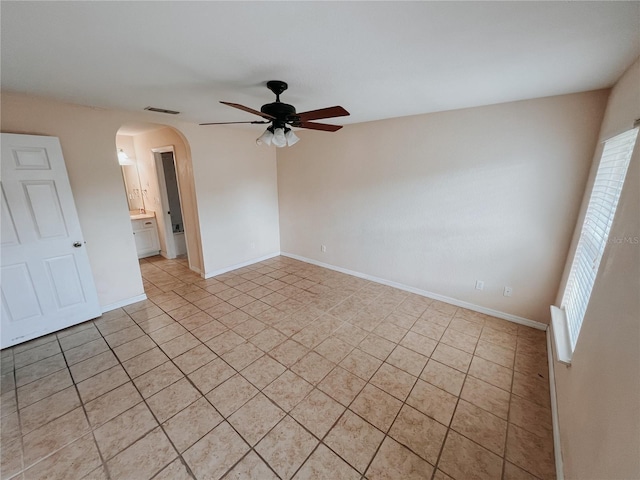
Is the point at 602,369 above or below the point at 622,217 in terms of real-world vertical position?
below

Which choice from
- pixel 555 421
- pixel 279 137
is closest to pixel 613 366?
pixel 555 421

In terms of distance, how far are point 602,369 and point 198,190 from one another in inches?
170

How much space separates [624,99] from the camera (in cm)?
169

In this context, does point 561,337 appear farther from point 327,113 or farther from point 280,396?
point 327,113

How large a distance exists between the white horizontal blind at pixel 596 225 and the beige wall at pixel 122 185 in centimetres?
427

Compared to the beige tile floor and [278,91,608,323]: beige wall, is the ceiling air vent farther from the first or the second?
the beige tile floor

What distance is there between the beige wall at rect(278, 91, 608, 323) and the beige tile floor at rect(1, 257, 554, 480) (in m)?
0.60

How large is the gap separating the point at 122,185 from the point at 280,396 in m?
3.02

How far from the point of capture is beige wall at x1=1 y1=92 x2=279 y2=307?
2578 millimetres

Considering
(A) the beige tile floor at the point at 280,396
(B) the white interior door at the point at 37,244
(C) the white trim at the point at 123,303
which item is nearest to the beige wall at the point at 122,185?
(C) the white trim at the point at 123,303

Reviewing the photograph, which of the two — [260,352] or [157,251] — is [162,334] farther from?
[157,251]

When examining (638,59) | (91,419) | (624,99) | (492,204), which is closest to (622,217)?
(624,99)

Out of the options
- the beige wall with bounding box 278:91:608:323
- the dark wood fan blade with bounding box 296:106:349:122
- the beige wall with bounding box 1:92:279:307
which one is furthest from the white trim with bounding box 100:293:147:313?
the dark wood fan blade with bounding box 296:106:349:122

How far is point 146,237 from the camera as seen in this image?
16.3 ft
